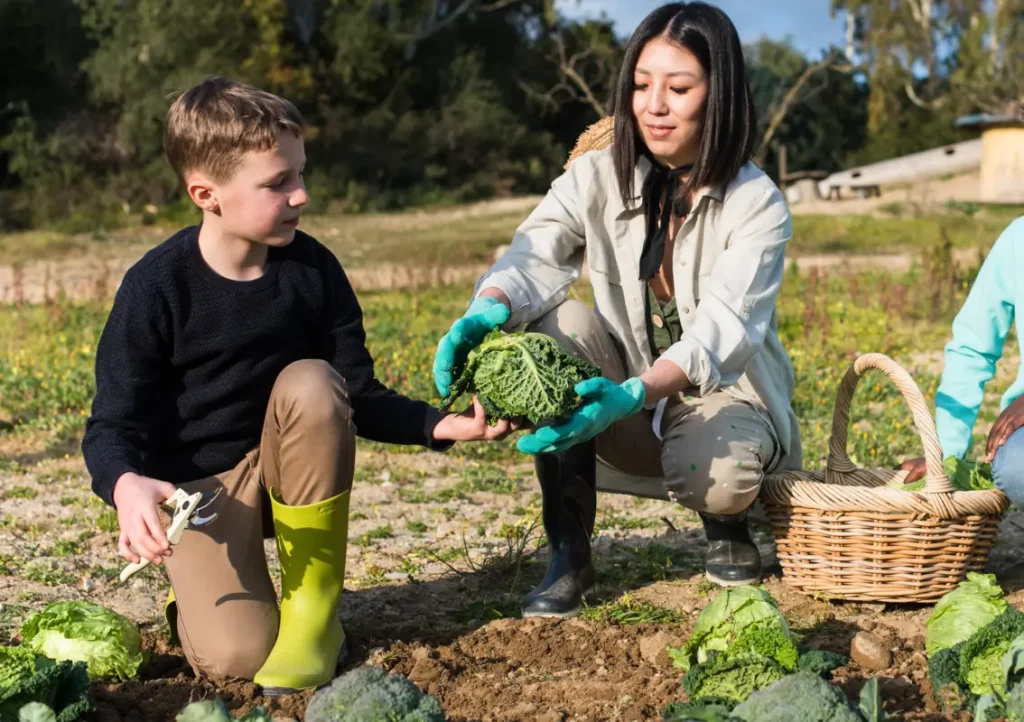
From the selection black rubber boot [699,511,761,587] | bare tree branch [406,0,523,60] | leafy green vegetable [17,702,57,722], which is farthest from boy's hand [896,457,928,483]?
bare tree branch [406,0,523,60]

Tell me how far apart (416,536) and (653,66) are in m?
1.98

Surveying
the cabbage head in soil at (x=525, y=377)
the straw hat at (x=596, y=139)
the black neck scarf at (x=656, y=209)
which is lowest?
the cabbage head in soil at (x=525, y=377)

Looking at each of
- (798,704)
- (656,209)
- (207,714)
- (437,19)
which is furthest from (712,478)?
(437,19)

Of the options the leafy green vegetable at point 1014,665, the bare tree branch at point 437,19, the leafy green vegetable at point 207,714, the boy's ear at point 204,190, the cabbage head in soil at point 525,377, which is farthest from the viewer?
the bare tree branch at point 437,19

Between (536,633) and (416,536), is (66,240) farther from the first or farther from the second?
(536,633)

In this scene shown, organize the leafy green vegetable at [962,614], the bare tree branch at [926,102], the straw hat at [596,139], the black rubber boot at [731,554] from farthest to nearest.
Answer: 1. the bare tree branch at [926,102]
2. the straw hat at [596,139]
3. the black rubber boot at [731,554]
4. the leafy green vegetable at [962,614]

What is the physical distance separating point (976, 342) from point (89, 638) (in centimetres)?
260

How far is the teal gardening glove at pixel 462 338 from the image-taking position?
10.8ft

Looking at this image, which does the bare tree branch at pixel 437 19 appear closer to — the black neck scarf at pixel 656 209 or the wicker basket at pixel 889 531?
the black neck scarf at pixel 656 209

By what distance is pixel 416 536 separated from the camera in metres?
4.60

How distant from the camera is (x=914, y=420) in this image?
361 centimetres

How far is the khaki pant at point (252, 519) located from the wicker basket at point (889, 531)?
4.39ft

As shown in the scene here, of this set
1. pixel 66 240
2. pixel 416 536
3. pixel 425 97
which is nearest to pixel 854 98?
pixel 425 97

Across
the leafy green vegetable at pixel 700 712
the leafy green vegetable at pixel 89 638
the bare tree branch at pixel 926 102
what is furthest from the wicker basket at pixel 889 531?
the bare tree branch at pixel 926 102
